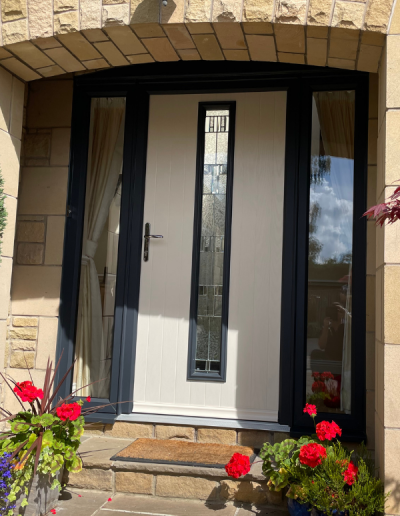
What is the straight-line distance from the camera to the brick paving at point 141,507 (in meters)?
2.63

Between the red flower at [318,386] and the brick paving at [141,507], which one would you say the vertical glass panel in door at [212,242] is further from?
the brick paving at [141,507]

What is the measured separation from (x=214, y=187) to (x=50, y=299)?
1340 mm

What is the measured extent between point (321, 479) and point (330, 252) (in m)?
1.40

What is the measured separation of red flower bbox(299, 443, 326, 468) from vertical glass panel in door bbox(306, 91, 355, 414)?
0.77 metres

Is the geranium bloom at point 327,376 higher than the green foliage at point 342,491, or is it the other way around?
the geranium bloom at point 327,376

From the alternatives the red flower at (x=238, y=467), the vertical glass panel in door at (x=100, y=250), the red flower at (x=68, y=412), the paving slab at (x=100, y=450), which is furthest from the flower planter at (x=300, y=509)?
the vertical glass panel in door at (x=100, y=250)

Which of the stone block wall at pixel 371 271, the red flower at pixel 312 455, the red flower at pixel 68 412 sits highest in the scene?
the stone block wall at pixel 371 271

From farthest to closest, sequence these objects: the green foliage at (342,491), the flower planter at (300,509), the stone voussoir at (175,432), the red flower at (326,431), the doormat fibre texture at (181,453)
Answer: the stone voussoir at (175,432) < the doormat fibre texture at (181,453) < the red flower at (326,431) < the flower planter at (300,509) < the green foliage at (342,491)

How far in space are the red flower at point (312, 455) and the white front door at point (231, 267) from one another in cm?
85

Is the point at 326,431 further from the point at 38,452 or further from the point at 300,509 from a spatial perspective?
the point at 38,452

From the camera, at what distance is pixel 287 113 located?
3424mm

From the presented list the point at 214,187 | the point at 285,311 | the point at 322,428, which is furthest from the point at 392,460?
the point at 214,187

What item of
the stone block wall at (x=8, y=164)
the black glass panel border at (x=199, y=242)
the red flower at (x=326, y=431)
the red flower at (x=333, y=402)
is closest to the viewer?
the red flower at (x=326, y=431)

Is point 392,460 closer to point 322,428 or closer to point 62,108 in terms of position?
point 322,428
